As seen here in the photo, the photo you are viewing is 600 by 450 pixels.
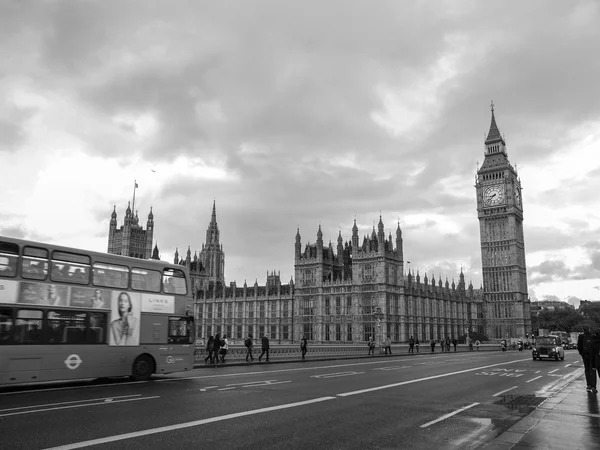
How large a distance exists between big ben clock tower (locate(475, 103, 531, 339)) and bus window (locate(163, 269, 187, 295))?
97269 mm

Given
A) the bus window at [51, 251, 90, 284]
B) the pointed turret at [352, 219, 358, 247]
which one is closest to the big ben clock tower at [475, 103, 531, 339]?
the pointed turret at [352, 219, 358, 247]

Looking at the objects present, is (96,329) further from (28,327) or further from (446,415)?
(446,415)

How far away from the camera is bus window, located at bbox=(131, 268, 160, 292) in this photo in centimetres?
1864

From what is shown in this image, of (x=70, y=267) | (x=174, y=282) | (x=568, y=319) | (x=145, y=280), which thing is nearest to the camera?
(x=70, y=267)

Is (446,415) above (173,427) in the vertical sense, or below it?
below

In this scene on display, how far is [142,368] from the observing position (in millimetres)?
18766

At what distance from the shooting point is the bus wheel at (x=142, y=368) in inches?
729

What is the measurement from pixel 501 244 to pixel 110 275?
4209 inches

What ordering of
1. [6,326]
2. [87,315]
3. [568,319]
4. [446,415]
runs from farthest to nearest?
[568,319], [87,315], [6,326], [446,415]

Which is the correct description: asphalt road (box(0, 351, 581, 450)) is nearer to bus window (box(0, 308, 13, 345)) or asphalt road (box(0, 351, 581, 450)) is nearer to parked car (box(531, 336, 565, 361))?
bus window (box(0, 308, 13, 345))

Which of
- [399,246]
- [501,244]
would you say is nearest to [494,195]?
[501,244]

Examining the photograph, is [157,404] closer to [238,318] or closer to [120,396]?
[120,396]

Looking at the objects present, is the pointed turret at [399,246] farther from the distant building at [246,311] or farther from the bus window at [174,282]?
the bus window at [174,282]

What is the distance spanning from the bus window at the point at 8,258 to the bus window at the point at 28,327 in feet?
4.19
